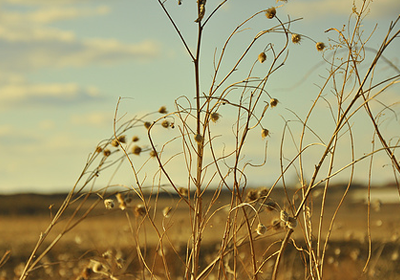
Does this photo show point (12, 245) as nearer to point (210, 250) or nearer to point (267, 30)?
point (210, 250)

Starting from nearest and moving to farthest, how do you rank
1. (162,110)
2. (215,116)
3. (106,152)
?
(215,116)
(162,110)
(106,152)

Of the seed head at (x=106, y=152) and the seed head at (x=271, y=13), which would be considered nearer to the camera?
the seed head at (x=271, y=13)

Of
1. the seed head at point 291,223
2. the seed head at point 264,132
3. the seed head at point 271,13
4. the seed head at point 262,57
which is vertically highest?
the seed head at point 271,13

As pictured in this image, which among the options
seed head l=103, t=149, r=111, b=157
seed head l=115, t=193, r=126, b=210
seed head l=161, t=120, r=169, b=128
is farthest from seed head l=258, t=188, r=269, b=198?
seed head l=103, t=149, r=111, b=157

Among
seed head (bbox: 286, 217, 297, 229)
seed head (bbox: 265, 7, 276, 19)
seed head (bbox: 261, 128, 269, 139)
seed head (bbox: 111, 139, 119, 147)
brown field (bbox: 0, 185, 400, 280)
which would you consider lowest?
brown field (bbox: 0, 185, 400, 280)

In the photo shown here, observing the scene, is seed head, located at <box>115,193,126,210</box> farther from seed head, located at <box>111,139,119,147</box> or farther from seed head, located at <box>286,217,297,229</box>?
seed head, located at <box>286,217,297,229</box>

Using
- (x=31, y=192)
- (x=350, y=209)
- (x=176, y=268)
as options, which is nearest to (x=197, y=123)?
(x=176, y=268)

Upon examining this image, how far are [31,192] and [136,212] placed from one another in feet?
48.6

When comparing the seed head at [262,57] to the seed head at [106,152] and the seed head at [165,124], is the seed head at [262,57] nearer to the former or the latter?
the seed head at [165,124]

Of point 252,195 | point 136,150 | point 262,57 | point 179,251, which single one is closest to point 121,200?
point 136,150

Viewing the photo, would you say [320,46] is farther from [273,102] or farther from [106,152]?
[106,152]

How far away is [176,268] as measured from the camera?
20.3 feet

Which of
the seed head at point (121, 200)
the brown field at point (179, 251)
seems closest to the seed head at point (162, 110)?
the seed head at point (121, 200)

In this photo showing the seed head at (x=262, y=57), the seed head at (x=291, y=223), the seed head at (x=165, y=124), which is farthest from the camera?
the seed head at (x=165, y=124)
